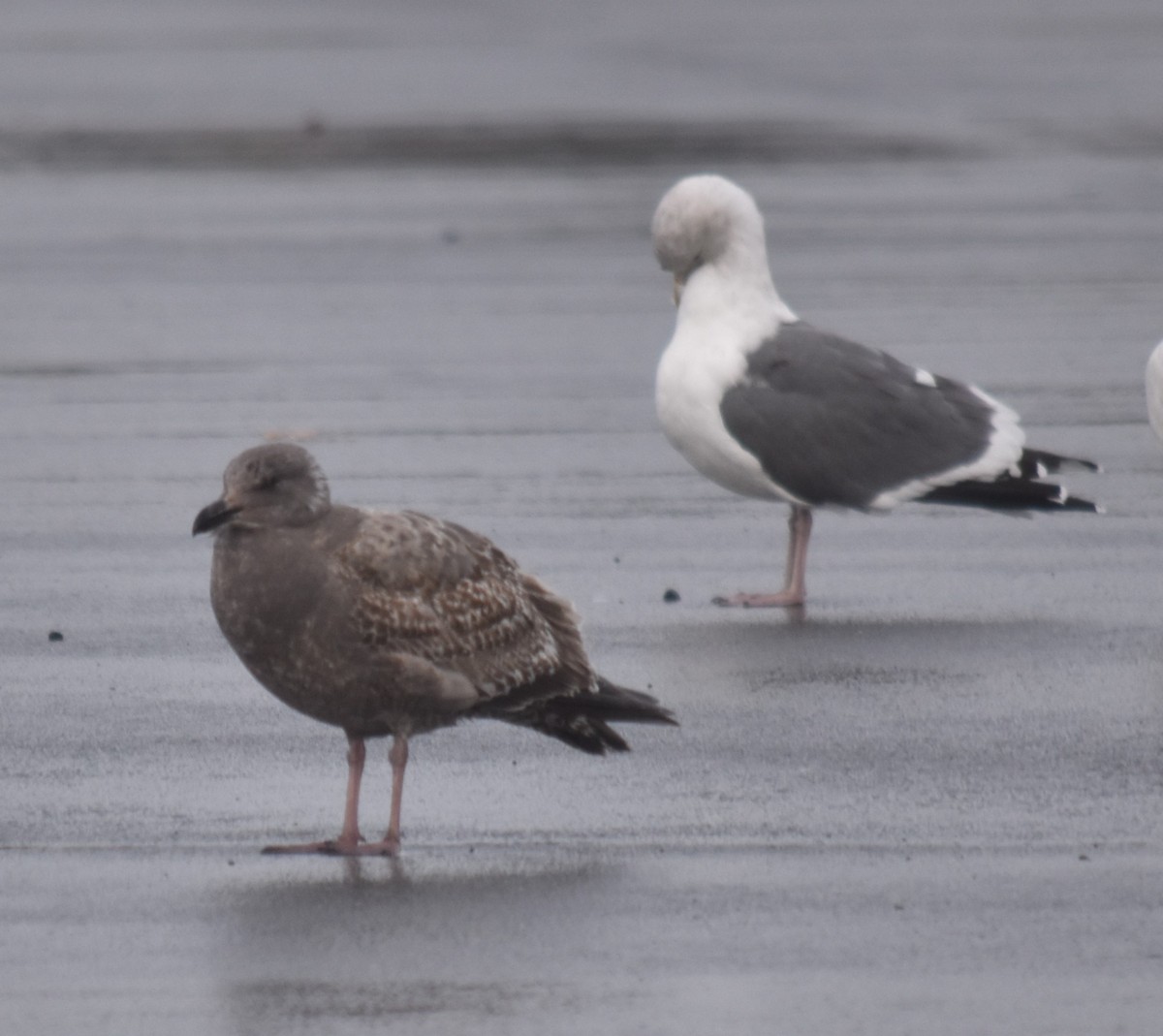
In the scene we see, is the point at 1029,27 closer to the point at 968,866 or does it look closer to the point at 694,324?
the point at 694,324

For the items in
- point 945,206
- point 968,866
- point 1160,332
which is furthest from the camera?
point 945,206

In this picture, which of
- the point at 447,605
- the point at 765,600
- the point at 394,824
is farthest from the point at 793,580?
the point at 394,824

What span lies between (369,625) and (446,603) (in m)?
0.31

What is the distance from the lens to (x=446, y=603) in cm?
718

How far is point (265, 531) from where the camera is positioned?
6988mm

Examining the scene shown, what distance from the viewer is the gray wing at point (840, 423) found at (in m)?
10.2

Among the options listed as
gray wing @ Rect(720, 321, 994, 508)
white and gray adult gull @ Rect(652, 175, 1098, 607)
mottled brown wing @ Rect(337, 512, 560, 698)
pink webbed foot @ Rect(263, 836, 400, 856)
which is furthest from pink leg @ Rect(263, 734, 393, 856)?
gray wing @ Rect(720, 321, 994, 508)

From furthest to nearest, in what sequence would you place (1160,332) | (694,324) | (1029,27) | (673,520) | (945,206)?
(1029,27), (945,206), (1160,332), (673,520), (694,324)

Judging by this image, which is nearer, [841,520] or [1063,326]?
[841,520]

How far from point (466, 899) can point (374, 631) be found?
0.71m

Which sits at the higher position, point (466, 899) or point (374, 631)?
point (374, 631)

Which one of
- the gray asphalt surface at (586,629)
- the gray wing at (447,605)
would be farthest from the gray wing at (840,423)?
the gray wing at (447,605)

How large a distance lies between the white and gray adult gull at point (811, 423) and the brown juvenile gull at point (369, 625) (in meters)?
2.80

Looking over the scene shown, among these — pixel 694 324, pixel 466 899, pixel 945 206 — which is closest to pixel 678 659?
pixel 694 324
